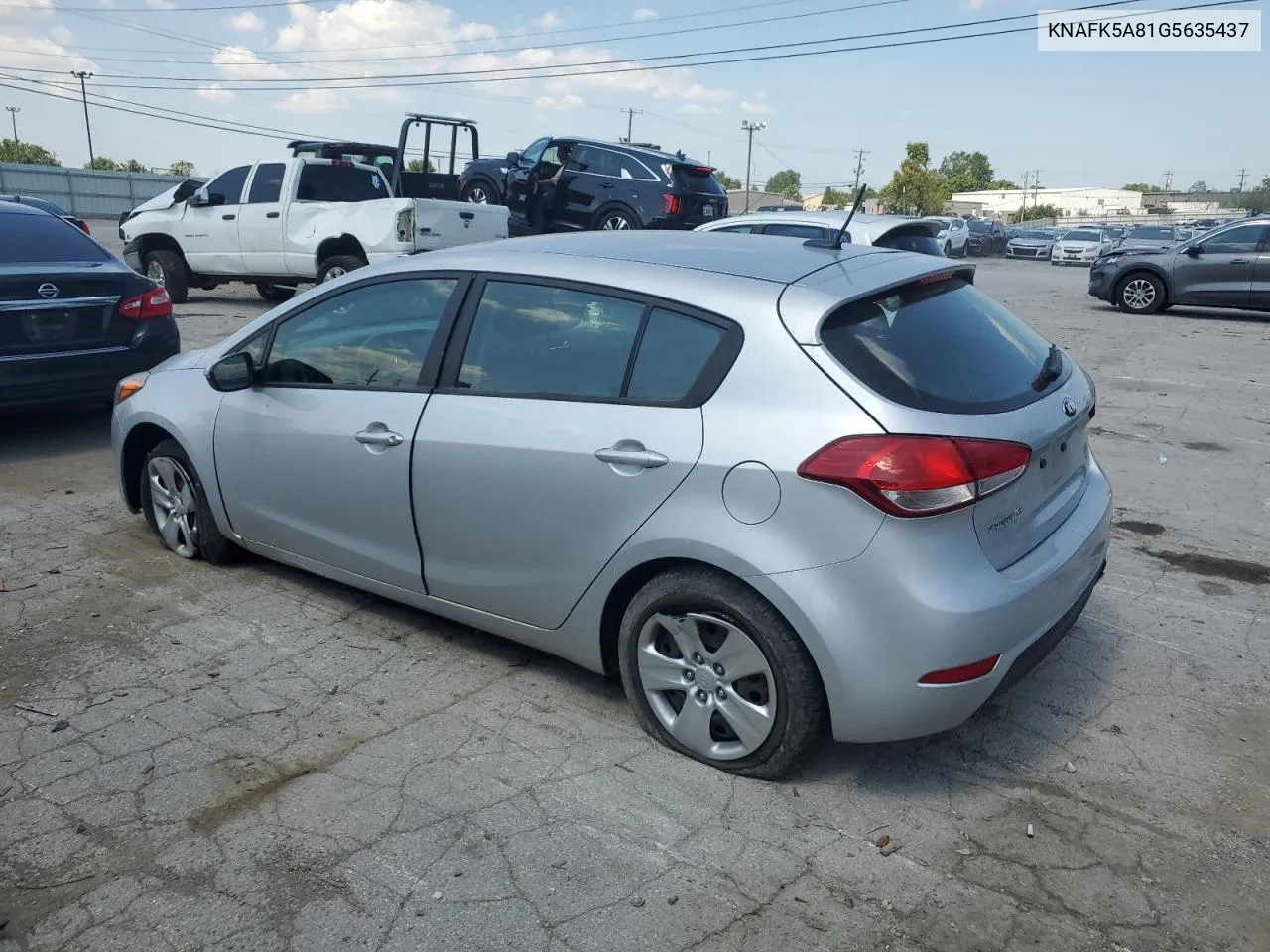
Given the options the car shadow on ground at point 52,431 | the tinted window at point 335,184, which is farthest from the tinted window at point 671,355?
the tinted window at point 335,184

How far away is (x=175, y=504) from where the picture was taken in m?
5.18

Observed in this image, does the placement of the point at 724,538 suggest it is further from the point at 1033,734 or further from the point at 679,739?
the point at 1033,734

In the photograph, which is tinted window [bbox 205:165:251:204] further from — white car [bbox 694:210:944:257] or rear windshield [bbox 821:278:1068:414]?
rear windshield [bbox 821:278:1068:414]

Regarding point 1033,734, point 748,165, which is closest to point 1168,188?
point 748,165

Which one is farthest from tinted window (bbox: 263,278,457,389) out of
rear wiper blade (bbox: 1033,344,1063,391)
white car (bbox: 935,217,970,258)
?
white car (bbox: 935,217,970,258)

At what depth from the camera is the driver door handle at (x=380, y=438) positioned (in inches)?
159

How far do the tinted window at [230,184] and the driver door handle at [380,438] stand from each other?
37.5ft

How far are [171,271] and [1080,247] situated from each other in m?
30.7

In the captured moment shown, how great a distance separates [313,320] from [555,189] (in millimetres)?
12673

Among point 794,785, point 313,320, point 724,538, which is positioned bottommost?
point 794,785

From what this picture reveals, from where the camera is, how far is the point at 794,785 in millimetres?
3389

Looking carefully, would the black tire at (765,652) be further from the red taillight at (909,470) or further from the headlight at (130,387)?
the headlight at (130,387)

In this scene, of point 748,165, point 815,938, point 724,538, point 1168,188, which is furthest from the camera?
point 1168,188

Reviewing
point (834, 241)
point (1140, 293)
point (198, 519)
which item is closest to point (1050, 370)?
point (834, 241)
